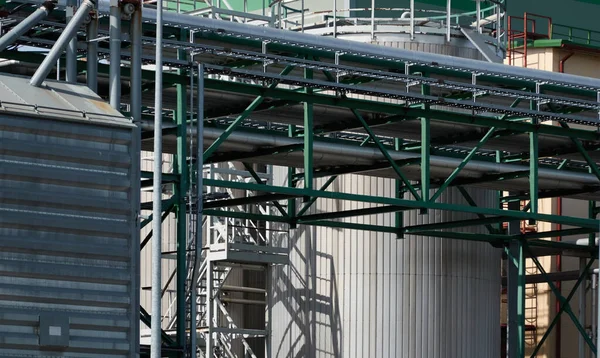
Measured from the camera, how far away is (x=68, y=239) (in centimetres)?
1959

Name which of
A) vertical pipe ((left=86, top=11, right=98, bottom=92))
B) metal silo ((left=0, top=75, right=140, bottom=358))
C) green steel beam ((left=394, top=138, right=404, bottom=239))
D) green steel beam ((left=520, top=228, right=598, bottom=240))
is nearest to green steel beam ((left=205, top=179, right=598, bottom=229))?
green steel beam ((left=520, top=228, right=598, bottom=240))

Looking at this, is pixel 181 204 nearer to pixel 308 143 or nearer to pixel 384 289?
pixel 308 143

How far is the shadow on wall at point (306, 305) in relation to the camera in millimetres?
35812

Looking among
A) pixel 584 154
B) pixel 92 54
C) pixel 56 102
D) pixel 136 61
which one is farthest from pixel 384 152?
pixel 56 102

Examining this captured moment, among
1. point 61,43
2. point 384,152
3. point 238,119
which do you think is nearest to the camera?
point 61,43

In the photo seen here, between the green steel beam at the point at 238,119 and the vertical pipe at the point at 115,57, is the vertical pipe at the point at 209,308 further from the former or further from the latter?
the vertical pipe at the point at 115,57

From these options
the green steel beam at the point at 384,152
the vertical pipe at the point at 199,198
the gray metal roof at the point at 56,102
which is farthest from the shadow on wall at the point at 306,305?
the gray metal roof at the point at 56,102

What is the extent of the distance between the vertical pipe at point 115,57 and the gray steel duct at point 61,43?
0.35m

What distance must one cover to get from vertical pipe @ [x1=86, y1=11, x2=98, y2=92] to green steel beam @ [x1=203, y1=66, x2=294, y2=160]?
4719mm

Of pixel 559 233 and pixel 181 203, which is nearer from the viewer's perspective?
pixel 181 203

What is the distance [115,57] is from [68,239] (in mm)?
3721

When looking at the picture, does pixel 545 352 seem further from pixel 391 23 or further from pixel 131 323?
pixel 131 323

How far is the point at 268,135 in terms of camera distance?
30.5 metres

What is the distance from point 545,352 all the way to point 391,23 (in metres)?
15.6
